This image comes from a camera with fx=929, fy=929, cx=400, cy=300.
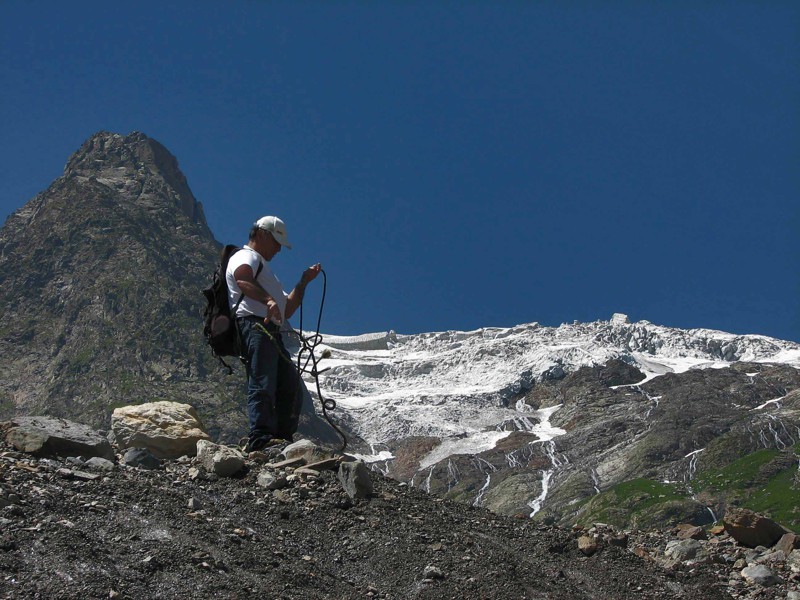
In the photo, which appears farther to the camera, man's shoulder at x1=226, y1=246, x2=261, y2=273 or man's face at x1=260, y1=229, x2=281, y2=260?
man's face at x1=260, y1=229, x2=281, y2=260

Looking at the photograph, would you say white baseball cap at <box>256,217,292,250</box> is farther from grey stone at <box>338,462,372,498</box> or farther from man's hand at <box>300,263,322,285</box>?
grey stone at <box>338,462,372,498</box>

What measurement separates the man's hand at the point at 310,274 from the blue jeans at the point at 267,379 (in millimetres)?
955

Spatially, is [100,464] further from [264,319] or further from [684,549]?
[684,549]

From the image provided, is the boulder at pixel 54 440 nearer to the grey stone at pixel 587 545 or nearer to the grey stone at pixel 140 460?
the grey stone at pixel 140 460

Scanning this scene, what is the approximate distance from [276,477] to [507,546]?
3478 millimetres

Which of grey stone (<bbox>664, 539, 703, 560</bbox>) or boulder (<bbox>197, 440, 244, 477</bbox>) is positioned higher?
boulder (<bbox>197, 440, 244, 477</bbox>)

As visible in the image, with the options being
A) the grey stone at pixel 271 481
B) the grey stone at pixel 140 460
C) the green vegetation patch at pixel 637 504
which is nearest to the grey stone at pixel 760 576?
the grey stone at pixel 271 481

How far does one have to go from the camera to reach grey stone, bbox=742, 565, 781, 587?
44.7 ft

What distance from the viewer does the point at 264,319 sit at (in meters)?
14.4

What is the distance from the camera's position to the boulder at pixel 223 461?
13734 mm

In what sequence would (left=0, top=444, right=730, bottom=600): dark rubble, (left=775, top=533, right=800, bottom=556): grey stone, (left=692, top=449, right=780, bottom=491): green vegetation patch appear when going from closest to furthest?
(left=0, top=444, right=730, bottom=600): dark rubble < (left=775, top=533, right=800, bottom=556): grey stone < (left=692, top=449, right=780, bottom=491): green vegetation patch

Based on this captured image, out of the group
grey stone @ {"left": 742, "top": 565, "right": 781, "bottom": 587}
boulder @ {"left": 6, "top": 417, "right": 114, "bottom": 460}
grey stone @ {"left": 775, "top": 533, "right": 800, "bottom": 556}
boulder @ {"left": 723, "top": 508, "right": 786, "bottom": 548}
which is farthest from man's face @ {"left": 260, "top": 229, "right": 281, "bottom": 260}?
grey stone @ {"left": 775, "top": 533, "right": 800, "bottom": 556}

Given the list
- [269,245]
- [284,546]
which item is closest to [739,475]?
[269,245]

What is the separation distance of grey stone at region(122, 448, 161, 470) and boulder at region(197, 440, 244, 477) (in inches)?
29.1
